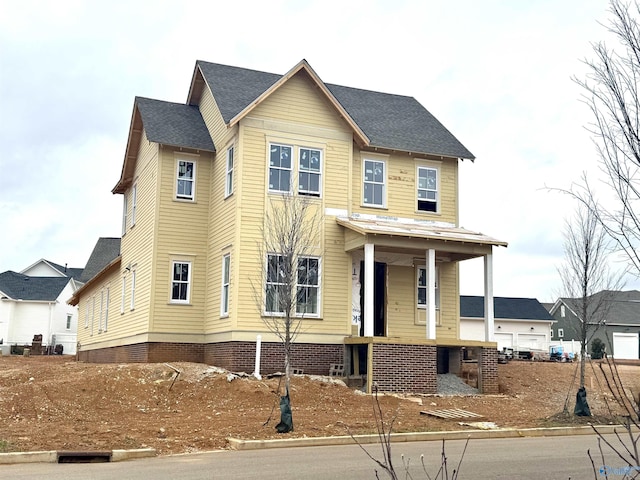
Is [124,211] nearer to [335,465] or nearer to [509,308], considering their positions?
[335,465]

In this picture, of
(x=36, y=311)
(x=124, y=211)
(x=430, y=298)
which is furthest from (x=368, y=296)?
(x=36, y=311)

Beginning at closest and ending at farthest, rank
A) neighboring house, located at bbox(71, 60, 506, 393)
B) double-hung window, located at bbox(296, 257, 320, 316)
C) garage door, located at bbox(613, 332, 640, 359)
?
neighboring house, located at bbox(71, 60, 506, 393) → double-hung window, located at bbox(296, 257, 320, 316) → garage door, located at bbox(613, 332, 640, 359)

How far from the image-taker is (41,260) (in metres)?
77.5

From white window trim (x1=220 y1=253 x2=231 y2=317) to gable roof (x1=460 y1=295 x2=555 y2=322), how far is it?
3198 centimetres

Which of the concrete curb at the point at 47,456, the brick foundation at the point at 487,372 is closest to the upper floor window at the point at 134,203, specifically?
the brick foundation at the point at 487,372

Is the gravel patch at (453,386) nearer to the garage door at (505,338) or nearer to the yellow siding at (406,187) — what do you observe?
the yellow siding at (406,187)

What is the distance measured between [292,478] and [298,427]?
5129 mm

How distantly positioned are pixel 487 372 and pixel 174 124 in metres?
13.5

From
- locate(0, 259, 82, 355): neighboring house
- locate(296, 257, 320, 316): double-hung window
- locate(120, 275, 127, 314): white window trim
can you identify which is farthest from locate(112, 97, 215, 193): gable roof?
locate(0, 259, 82, 355): neighboring house

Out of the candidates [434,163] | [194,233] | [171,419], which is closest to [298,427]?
Result: [171,419]

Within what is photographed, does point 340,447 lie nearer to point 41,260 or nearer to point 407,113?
point 407,113

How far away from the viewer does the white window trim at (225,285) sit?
75.8 feet

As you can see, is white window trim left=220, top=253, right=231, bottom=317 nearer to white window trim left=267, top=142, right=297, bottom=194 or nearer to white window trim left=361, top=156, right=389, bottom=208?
white window trim left=267, top=142, right=297, bottom=194

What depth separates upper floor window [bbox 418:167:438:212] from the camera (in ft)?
85.4
